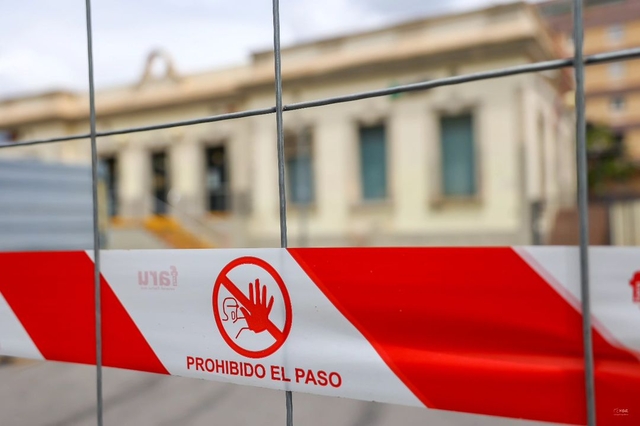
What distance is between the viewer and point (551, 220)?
51.1 ft

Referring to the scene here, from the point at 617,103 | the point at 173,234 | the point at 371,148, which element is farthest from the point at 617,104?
the point at 173,234

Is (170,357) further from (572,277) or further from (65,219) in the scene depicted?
(65,219)

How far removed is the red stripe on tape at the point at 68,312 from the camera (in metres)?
2.20

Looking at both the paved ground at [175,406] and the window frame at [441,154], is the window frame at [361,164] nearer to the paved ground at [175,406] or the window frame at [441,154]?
the window frame at [441,154]

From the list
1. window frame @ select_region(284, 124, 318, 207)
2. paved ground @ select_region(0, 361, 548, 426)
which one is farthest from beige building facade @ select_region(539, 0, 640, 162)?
paved ground @ select_region(0, 361, 548, 426)

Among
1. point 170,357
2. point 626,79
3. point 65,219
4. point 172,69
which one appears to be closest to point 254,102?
point 172,69

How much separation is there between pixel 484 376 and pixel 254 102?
1754 centimetres

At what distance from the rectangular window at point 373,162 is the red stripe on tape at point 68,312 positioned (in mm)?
14476

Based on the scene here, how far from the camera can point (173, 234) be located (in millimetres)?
16156

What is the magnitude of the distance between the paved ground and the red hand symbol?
2.17m

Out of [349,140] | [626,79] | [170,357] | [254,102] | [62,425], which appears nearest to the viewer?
[170,357]

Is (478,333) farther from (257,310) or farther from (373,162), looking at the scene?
(373,162)

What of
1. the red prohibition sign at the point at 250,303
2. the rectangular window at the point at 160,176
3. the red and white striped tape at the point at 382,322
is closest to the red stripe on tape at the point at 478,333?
the red and white striped tape at the point at 382,322

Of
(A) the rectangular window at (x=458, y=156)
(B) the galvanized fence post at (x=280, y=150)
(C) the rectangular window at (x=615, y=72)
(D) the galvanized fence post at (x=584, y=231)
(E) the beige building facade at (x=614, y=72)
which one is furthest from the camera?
(C) the rectangular window at (x=615, y=72)
